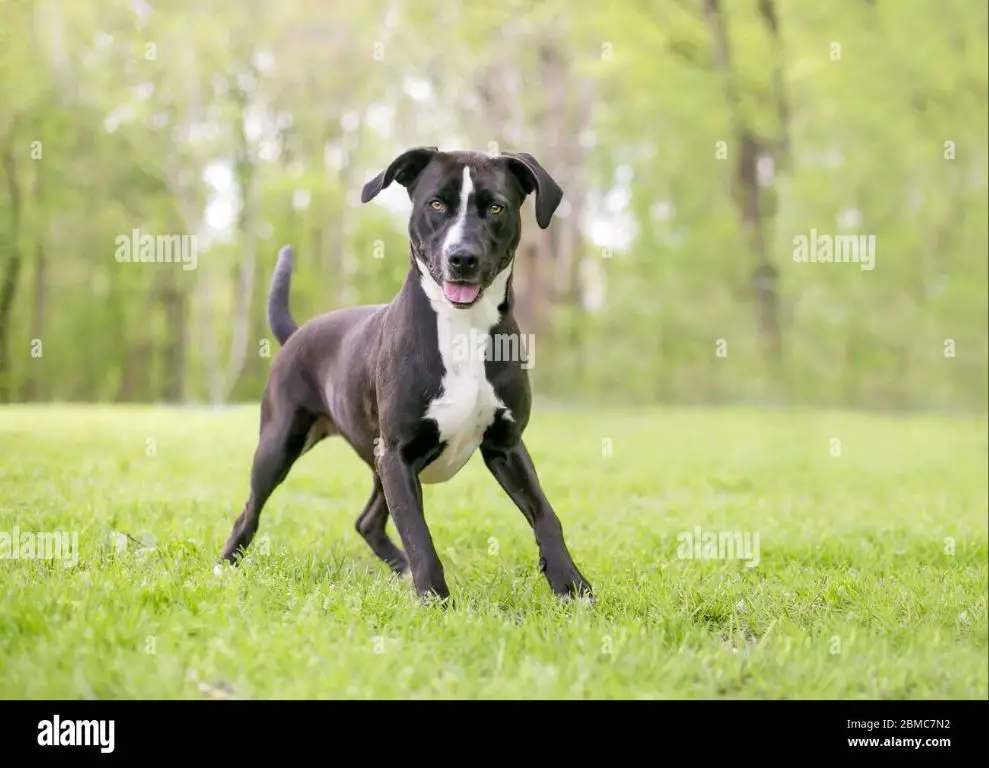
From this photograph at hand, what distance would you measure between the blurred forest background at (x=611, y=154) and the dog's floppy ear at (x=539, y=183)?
1328 cm

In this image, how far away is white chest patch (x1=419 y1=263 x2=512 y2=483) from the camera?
400 cm

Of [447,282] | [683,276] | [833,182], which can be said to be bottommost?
[447,282]

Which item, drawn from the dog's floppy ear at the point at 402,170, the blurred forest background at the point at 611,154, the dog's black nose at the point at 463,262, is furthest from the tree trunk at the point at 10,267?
the dog's black nose at the point at 463,262

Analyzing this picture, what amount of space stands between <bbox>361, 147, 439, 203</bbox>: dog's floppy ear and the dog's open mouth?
47 cm

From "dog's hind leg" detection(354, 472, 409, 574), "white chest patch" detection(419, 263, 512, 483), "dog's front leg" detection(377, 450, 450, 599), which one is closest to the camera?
"dog's front leg" detection(377, 450, 450, 599)

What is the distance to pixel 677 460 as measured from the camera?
383 inches

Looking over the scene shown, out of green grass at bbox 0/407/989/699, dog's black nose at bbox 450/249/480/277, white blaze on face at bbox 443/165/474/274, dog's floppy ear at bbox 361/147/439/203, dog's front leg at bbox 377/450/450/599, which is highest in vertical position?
dog's floppy ear at bbox 361/147/439/203

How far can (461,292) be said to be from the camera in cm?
391

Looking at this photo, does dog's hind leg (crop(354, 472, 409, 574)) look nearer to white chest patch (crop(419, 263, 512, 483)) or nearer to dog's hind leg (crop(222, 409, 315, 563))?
dog's hind leg (crop(222, 409, 315, 563))

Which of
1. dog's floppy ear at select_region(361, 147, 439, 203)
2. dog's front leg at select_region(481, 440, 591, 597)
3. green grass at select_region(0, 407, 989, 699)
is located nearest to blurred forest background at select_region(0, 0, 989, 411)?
green grass at select_region(0, 407, 989, 699)
